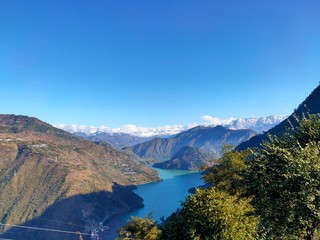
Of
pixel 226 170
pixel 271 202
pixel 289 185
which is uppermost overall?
pixel 289 185

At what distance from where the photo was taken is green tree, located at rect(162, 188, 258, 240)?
23.9 m

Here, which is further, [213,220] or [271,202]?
[213,220]

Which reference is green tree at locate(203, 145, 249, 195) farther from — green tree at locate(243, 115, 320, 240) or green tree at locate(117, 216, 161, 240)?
green tree at locate(243, 115, 320, 240)

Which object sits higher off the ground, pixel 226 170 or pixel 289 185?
pixel 289 185

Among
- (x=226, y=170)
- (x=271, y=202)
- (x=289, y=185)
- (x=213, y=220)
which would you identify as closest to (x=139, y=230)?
(x=226, y=170)

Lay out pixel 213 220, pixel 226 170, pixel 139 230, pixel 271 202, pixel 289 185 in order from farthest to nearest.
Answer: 1. pixel 139 230
2. pixel 226 170
3. pixel 213 220
4. pixel 271 202
5. pixel 289 185

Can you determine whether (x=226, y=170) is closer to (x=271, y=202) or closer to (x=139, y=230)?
(x=139, y=230)

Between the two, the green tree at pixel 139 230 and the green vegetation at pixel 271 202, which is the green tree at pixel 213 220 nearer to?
the green vegetation at pixel 271 202

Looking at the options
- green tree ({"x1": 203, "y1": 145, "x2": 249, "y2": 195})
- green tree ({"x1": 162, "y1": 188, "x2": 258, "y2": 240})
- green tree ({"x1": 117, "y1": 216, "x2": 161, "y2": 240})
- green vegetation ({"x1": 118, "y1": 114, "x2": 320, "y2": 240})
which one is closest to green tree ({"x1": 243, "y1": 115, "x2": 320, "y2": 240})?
green vegetation ({"x1": 118, "y1": 114, "x2": 320, "y2": 240})

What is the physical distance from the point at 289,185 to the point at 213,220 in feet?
20.5

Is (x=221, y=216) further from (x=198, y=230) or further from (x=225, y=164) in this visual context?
(x=225, y=164)

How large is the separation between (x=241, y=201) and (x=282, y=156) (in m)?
5.40

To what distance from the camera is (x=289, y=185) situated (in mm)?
22047

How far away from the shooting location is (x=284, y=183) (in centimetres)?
2186
